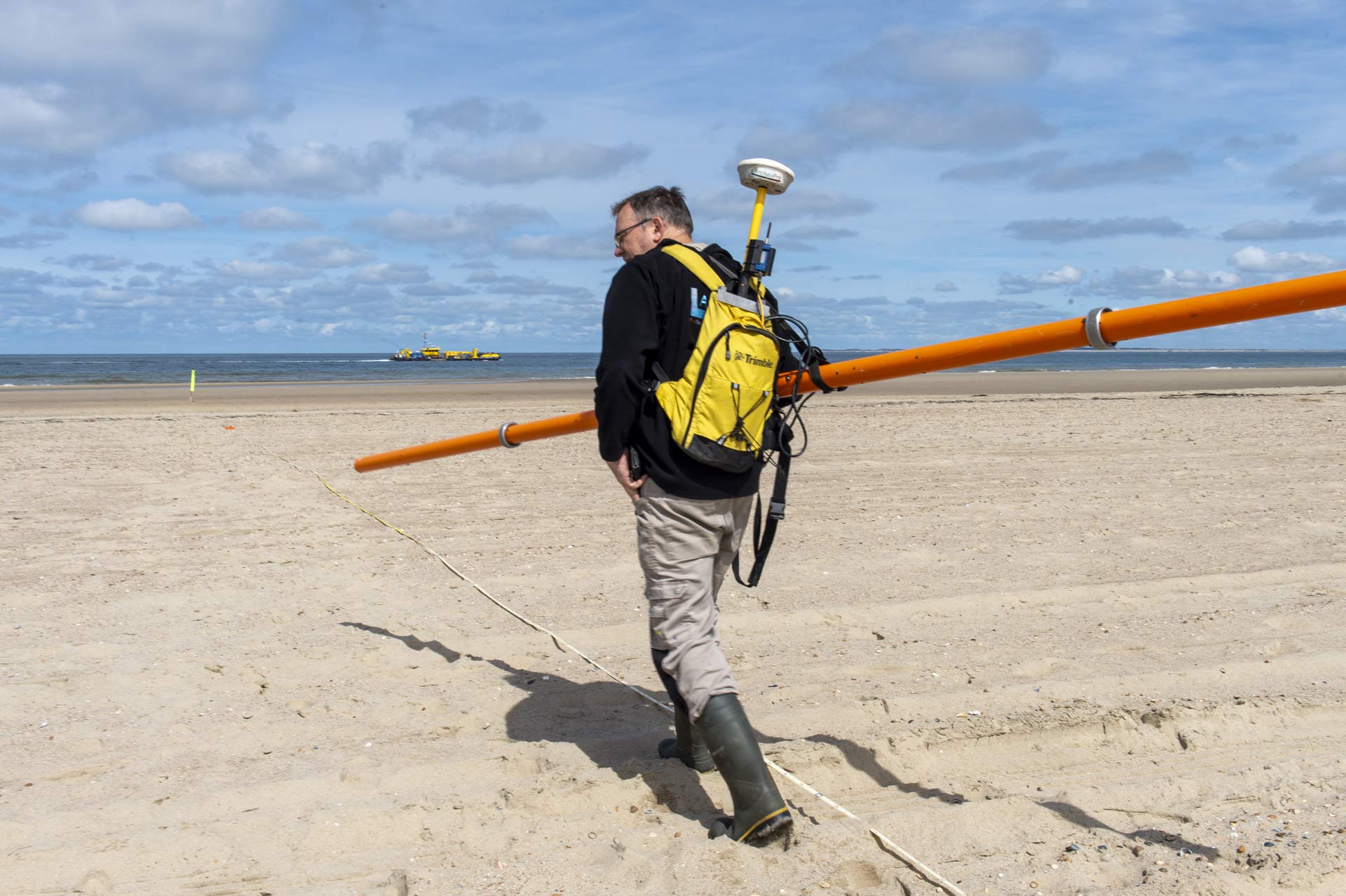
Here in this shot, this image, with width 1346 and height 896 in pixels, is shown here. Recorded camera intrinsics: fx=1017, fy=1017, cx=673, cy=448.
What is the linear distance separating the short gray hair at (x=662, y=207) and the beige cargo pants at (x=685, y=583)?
0.94m

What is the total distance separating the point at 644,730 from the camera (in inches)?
167

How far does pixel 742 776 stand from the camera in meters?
3.13

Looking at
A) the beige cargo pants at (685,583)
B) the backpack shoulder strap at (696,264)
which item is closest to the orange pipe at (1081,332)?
the backpack shoulder strap at (696,264)

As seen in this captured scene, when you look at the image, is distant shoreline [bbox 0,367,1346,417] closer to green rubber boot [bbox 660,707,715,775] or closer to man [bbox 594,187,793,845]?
green rubber boot [bbox 660,707,715,775]

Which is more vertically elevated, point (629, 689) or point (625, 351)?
point (625, 351)

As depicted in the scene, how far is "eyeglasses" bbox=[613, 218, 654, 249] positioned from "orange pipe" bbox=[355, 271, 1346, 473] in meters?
0.67

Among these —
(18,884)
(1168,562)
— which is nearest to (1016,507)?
(1168,562)

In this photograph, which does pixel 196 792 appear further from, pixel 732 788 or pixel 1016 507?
pixel 1016 507

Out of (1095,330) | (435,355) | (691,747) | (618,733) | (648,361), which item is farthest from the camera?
(435,355)

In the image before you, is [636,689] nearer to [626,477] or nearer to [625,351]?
[626,477]

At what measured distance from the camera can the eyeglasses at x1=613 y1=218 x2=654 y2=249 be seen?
3539 millimetres

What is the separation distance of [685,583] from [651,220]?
1.26m

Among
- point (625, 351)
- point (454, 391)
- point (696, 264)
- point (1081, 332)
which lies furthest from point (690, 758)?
point (454, 391)

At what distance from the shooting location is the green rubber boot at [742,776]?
3.12 metres
